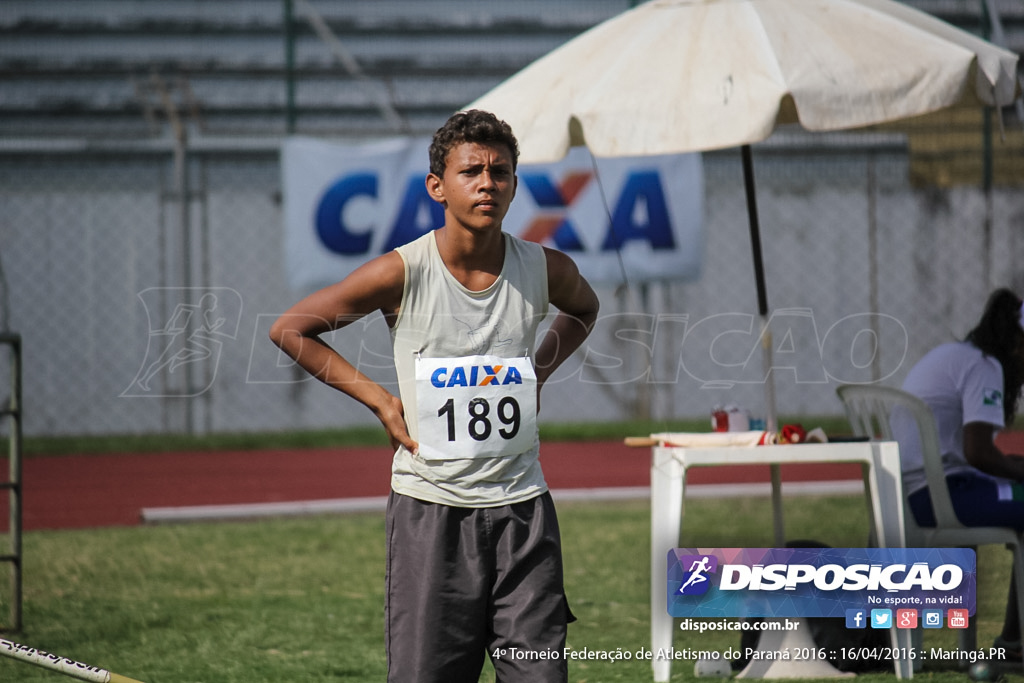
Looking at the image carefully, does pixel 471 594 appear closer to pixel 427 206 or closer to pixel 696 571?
pixel 696 571

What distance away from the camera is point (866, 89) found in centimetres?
453

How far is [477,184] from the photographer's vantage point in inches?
126

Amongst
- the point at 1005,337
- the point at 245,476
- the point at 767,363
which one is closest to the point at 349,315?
the point at 767,363

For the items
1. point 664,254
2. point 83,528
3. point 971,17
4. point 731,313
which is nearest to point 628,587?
point 83,528

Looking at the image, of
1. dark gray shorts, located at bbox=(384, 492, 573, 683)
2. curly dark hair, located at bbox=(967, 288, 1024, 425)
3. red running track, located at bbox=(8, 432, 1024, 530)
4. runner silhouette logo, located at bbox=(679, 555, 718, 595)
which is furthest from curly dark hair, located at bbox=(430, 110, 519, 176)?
red running track, located at bbox=(8, 432, 1024, 530)

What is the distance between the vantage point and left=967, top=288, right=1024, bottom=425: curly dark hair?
16.5ft

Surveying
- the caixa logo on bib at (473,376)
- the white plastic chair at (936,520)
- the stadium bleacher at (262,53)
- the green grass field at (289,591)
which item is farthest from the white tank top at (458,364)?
the stadium bleacher at (262,53)

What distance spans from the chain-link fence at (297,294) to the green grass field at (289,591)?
2.52 metres

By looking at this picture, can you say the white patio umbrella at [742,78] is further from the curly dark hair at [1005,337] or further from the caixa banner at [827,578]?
the caixa banner at [827,578]

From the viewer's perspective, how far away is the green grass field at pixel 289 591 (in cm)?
483

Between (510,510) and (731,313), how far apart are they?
27.2 feet

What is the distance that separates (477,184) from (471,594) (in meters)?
1.00

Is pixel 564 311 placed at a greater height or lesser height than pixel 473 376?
greater

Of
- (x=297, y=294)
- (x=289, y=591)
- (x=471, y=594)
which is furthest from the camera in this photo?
(x=297, y=294)
